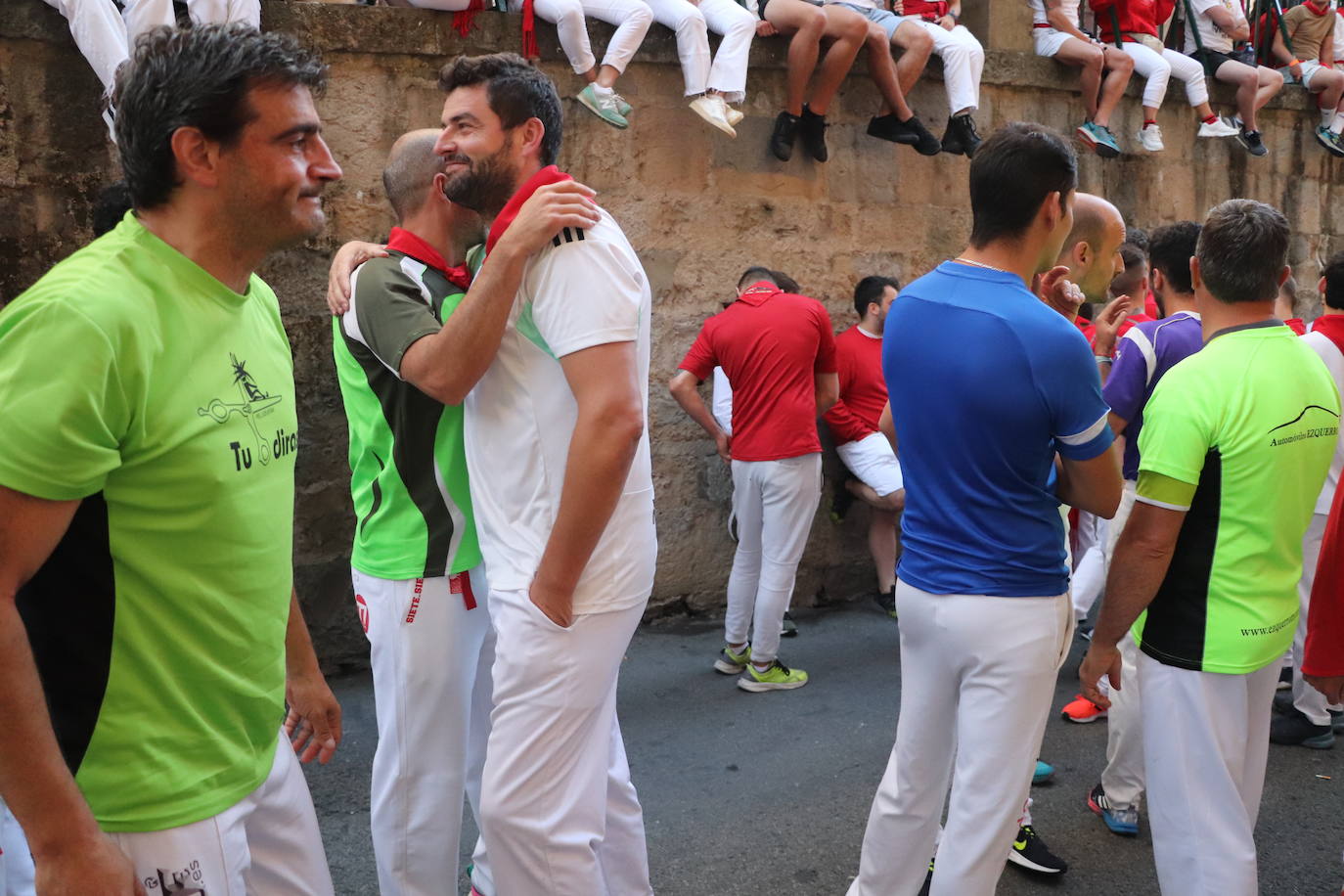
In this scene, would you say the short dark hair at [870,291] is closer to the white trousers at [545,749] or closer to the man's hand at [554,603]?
the white trousers at [545,749]

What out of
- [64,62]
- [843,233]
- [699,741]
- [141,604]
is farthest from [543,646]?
[843,233]

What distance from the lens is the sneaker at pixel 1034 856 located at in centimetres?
357

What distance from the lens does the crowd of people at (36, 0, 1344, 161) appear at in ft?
19.1

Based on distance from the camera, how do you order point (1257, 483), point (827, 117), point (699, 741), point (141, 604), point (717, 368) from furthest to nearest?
point (827, 117) → point (717, 368) → point (699, 741) → point (1257, 483) → point (141, 604)

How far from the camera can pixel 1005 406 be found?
2.48 m

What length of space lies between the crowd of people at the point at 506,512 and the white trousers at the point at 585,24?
310 centimetres

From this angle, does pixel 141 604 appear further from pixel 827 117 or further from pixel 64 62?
pixel 827 117

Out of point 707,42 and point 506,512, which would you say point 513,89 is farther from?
point 707,42

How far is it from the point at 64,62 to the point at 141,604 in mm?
4227

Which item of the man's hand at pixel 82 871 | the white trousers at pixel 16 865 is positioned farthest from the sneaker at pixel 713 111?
the man's hand at pixel 82 871

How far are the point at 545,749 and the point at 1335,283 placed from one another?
3939 millimetres

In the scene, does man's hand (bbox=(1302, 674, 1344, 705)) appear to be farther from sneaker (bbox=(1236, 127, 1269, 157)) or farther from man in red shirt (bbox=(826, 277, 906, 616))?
sneaker (bbox=(1236, 127, 1269, 157))

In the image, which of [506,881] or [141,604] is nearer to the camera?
[141,604]

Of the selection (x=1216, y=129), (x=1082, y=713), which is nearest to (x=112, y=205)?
(x=1082, y=713)
